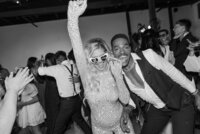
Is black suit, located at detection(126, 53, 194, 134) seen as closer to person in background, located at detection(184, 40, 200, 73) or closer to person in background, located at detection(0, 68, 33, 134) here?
person in background, located at detection(184, 40, 200, 73)

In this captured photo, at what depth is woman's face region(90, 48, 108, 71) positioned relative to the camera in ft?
6.05

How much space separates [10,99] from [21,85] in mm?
104

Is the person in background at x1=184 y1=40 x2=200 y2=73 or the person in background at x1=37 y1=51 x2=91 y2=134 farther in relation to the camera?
the person in background at x1=37 y1=51 x2=91 y2=134

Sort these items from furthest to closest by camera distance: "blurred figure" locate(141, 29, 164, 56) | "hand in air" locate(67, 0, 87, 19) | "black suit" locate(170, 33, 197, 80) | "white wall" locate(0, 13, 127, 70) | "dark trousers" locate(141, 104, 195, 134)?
"white wall" locate(0, 13, 127, 70)
"blurred figure" locate(141, 29, 164, 56)
"black suit" locate(170, 33, 197, 80)
"dark trousers" locate(141, 104, 195, 134)
"hand in air" locate(67, 0, 87, 19)

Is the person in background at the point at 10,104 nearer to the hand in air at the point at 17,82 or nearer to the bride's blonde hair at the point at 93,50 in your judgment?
the hand in air at the point at 17,82

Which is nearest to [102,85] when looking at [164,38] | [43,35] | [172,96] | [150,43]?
[172,96]

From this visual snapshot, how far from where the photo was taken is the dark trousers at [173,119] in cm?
194

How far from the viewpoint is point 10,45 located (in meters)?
11.1

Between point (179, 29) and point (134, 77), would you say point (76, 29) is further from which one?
point (179, 29)

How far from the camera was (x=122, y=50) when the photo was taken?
1973 millimetres

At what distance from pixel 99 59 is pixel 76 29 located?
0.32 meters

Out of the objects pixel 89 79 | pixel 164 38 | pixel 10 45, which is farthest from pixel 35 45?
pixel 89 79

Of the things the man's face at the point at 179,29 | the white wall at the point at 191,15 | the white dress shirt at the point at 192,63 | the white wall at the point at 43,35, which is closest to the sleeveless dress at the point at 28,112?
the white dress shirt at the point at 192,63

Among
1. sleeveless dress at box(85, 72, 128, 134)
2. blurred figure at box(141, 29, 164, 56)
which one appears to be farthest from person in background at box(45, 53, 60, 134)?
sleeveless dress at box(85, 72, 128, 134)
